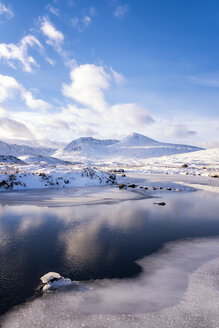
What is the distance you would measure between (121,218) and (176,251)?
15.0ft

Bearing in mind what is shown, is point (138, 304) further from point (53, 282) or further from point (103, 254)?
point (103, 254)

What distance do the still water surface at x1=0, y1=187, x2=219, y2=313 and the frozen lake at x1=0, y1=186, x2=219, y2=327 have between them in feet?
0.08

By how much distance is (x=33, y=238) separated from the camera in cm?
876

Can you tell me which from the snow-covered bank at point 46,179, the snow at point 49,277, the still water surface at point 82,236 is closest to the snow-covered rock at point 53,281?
the snow at point 49,277

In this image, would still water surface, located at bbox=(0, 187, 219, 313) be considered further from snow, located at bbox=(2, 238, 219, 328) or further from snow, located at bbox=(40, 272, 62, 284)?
snow, located at bbox=(2, 238, 219, 328)

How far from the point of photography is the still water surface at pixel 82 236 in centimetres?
612

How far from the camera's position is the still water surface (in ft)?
20.1

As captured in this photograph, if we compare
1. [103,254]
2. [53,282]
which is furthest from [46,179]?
[53,282]

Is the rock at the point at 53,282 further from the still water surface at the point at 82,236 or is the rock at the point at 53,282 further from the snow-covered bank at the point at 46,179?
the snow-covered bank at the point at 46,179

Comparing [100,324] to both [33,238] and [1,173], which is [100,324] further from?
[1,173]

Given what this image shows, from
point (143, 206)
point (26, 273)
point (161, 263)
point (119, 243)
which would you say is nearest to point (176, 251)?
point (161, 263)

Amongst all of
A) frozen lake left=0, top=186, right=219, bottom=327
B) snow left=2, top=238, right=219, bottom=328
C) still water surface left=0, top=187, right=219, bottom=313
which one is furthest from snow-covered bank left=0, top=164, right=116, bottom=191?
snow left=2, top=238, right=219, bottom=328

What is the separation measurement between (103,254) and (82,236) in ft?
6.08

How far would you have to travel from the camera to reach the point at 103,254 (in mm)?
7391
